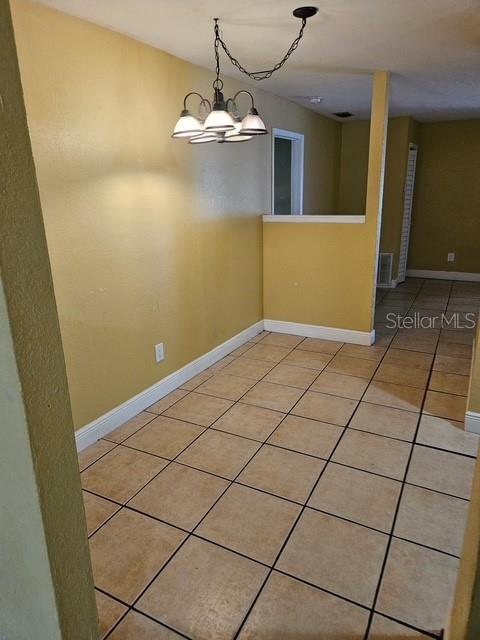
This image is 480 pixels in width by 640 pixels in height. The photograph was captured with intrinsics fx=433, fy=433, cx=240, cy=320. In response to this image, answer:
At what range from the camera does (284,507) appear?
74.8 inches

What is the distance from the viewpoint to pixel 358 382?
311 cm

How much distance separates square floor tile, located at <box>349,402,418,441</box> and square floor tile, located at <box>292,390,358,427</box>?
6cm

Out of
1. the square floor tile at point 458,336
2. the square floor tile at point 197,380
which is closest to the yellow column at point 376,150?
the square floor tile at point 458,336

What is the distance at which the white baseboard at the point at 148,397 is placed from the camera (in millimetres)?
2412

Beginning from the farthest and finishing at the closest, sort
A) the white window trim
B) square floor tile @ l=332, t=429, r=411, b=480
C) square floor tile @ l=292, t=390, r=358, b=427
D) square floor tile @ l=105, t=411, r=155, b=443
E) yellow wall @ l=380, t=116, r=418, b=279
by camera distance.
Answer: yellow wall @ l=380, t=116, r=418, b=279 → the white window trim → square floor tile @ l=292, t=390, r=358, b=427 → square floor tile @ l=105, t=411, r=155, b=443 → square floor tile @ l=332, t=429, r=411, b=480

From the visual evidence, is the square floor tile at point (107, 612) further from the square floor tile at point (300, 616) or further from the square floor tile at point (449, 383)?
the square floor tile at point (449, 383)

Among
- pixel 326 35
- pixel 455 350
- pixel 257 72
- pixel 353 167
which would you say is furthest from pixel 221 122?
pixel 353 167

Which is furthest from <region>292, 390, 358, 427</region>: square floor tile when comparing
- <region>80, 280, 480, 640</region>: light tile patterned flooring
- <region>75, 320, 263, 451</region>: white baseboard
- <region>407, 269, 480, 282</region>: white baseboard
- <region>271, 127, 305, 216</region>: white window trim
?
<region>407, 269, 480, 282</region>: white baseboard

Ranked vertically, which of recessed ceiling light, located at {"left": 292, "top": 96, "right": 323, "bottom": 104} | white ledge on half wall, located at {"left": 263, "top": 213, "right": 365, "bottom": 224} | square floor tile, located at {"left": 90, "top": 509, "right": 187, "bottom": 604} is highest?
recessed ceiling light, located at {"left": 292, "top": 96, "right": 323, "bottom": 104}

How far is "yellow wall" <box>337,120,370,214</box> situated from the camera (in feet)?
18.9

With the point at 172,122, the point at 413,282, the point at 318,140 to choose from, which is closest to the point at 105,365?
the point at 172,122

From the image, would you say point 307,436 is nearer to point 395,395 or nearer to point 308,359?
point 395,395

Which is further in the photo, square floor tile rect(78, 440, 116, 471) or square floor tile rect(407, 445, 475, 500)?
square floor tile rect(78, 440, 116, 471)

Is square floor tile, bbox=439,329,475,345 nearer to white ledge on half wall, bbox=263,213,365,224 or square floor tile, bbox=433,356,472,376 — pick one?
square floor tile, bbox=433,356,472,376
